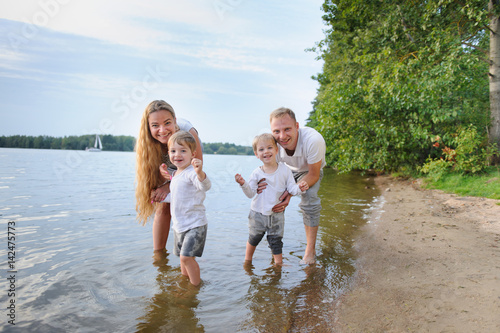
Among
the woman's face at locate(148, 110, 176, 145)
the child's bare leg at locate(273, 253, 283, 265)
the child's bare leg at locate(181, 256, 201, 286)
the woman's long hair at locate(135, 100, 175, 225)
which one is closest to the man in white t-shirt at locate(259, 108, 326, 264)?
the child's bare leg at locate(273, 253, 283, 265)

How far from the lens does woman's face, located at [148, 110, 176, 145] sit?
3.92 metres

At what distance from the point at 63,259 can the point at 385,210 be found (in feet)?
20.6

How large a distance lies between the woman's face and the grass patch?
6.85 m

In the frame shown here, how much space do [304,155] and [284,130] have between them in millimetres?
476

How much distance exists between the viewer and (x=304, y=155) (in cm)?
431

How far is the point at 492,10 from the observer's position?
344 inches

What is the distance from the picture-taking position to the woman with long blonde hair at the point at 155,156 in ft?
12.9

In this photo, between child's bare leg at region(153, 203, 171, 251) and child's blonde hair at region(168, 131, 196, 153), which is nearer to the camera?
child's blonde hair at region(168, 131, 196, 153)

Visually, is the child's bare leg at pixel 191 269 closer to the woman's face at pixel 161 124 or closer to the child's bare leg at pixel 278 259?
the child's bare leg at pixel 278 259

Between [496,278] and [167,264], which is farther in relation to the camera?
[167,264]

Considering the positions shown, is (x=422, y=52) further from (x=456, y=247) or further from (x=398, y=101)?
(x=456, y=247)

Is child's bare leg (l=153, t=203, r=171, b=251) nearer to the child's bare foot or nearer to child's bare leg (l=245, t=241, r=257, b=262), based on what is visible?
child's bare leg (l=245, t=241, r=257, b=262)

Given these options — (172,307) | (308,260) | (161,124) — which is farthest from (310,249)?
(161,124)

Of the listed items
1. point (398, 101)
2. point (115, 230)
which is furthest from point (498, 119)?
point (115, 230)
